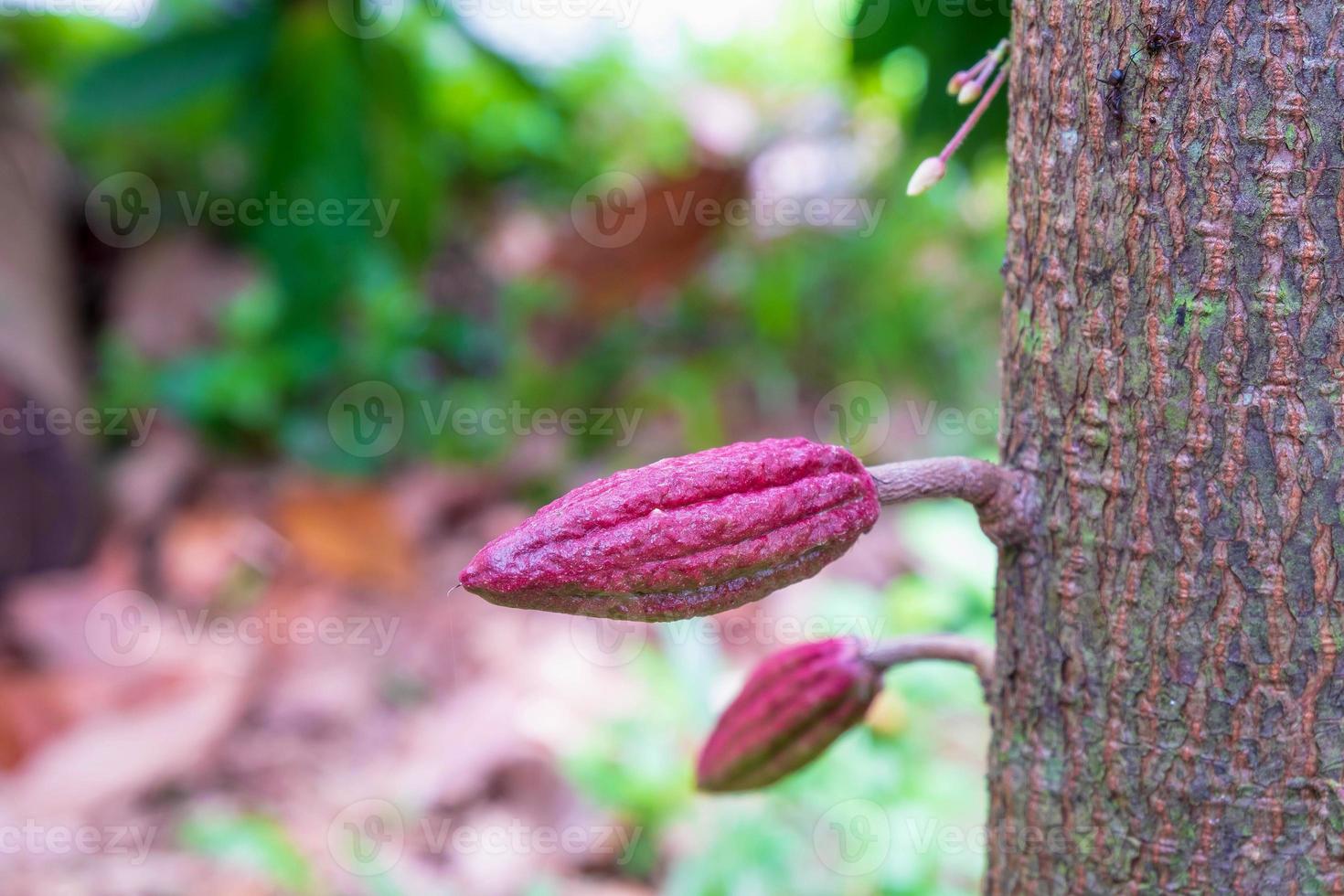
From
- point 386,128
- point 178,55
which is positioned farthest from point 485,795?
point 178,55

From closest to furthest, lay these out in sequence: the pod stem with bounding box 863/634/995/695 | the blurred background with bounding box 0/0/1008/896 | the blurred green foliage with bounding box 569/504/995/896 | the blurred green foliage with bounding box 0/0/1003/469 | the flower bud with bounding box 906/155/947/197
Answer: the flower bud with bounding box 906/155/947/197 < the pod stem with bounding box 863/634/995/695 < the blurred green foliage with bounding box 569/504/995/896 < the blurred background with bounding box 0/0/1008/896 < the blurred green foliage with bounding box 0/0/1003/469

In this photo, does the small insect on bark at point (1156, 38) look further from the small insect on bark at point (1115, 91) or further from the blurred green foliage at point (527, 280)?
the blurred green foliage at point (527, 280)

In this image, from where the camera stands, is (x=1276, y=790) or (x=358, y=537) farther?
(x=358, y=537)

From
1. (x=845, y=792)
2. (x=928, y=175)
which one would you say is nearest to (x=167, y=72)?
(x=845, y=792)

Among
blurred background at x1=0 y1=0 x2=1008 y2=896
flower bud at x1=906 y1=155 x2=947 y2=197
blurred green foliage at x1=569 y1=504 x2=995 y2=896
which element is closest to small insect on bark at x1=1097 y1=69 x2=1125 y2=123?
flower bud at x1=906 y1=155 x2=947 y2=197

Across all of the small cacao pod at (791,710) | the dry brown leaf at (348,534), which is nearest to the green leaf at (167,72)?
the dry brown leaf at (348,534)

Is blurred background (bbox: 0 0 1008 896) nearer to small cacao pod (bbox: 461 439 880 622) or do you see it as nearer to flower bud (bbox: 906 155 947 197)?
flower bud (bbox: 906 155 947 197)

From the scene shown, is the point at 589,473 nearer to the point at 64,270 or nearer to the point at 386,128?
the point at 386,128
